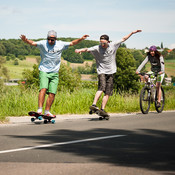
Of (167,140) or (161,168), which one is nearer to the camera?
(161,168)

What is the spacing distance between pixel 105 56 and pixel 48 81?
164cm

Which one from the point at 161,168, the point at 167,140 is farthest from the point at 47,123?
the point at 161,168

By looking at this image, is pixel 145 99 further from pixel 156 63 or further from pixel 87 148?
pixel 87 148

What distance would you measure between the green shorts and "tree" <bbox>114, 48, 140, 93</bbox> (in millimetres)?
80629

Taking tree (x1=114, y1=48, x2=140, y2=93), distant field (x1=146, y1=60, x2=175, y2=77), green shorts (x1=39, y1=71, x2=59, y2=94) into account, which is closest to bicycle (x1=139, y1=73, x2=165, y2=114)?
green shorts (x1=39, y1=71, x2=59, y2=94)

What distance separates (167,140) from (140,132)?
39.2 inches

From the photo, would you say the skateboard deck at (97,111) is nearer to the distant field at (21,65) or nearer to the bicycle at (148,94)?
the bicycle at (148,94)

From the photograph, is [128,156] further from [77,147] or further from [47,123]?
[47,123]

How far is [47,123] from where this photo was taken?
8945mm

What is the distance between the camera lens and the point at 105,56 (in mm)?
9898

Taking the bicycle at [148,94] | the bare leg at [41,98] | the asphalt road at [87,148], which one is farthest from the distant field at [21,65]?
the asphalt road at [87,148]

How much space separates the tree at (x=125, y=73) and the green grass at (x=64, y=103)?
76312 millimetres

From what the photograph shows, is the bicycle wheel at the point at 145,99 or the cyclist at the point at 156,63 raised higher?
the cyclist at the point at 156,63

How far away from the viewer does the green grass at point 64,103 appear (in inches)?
421
